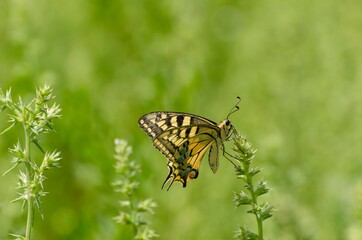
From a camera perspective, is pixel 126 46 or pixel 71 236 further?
pixel 126 46

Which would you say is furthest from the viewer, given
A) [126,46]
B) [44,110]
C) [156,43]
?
[126,46]

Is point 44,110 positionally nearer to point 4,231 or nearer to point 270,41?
point 4,231

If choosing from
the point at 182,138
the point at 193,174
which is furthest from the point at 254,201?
the point at 182,138

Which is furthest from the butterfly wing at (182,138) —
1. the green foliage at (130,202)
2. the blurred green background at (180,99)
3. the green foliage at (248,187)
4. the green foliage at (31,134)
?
Result: the green foliage at (31,134)

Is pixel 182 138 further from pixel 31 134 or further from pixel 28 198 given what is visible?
pixel 28 198

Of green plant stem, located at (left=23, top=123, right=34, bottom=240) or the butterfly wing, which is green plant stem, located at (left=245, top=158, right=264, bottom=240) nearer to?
green plant stem, located at (left=23, top=123, right=34, bottom=240)

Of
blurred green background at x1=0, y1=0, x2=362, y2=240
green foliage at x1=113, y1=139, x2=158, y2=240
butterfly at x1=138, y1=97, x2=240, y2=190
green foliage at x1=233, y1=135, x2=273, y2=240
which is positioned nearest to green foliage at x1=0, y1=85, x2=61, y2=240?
green foliage at x1=113, y1=139, x2=158, y2=240

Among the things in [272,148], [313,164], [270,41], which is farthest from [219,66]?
[272,148]
